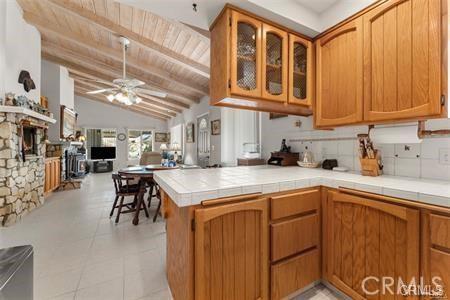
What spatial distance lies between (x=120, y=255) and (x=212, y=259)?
1.50m

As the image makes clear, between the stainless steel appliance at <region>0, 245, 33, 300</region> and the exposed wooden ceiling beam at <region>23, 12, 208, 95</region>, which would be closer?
the stainless steel appliance at <region>0, 245, 33, 300</region>

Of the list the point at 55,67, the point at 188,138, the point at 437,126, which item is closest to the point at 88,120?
the point at 55,67

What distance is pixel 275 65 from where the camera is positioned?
175cm

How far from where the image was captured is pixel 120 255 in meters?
2.07

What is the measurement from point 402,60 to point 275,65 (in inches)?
34.1

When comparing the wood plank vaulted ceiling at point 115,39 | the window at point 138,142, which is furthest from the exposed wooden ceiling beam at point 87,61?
the window at point 138,142

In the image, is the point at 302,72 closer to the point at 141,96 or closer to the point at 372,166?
the point at 372,166

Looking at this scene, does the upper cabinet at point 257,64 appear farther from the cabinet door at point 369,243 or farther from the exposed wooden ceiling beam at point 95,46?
the exposed wooden ceiling beam at point 95,46

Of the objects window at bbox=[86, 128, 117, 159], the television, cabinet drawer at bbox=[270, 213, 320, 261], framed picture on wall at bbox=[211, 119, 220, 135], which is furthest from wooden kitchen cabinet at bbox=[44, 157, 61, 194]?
cabinet drawer at bbox=[270, 213, 320, 261]

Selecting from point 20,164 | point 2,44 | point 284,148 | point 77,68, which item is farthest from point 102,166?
point 284,148

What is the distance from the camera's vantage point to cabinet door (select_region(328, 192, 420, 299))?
3.54 feet

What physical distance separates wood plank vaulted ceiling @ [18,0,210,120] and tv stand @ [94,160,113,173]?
4.22 meters

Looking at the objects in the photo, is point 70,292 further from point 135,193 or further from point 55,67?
point 55,67

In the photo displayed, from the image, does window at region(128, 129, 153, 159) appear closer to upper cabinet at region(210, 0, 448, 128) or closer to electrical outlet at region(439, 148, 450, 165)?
upper cabinet at region(210, 0, 448, 128)
